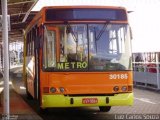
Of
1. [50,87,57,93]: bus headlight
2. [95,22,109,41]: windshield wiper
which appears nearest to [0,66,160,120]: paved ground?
[50,87,57,93]: bus headlight

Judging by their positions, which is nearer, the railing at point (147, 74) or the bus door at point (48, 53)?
the bus door at point (48, 53)

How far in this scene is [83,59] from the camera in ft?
37.8

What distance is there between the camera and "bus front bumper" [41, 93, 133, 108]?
11.3 m

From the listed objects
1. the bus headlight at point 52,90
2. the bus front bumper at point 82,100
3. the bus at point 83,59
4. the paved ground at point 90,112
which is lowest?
the paved ground at point 90,112

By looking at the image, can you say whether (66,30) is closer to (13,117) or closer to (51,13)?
(51,13)

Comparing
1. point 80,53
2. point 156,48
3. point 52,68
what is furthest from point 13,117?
point 156,48

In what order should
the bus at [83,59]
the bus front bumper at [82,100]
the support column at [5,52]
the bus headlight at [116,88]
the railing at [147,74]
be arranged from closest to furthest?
1. the support column at [5,52]
2. the bus front bumper at [82,100]
3. the bus at [83,59]
4. the bus headlight at [116,88]
5. the railing at [147,74]

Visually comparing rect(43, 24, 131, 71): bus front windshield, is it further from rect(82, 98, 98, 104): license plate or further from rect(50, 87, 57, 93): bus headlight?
rect(82, 98, 98, 104): license plate

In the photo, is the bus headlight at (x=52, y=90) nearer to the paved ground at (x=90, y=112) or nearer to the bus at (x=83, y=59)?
the bus at (x=83, y=59)

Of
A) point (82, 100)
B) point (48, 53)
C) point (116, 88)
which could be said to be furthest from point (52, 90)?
point (116, 88)

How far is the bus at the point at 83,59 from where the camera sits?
37.4 ft

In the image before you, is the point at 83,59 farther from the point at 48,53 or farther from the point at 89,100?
the point at 89,100

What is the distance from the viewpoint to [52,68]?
1147 centimetres

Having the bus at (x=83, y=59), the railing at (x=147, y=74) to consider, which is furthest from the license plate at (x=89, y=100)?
the railing at (x=147, y=74)
